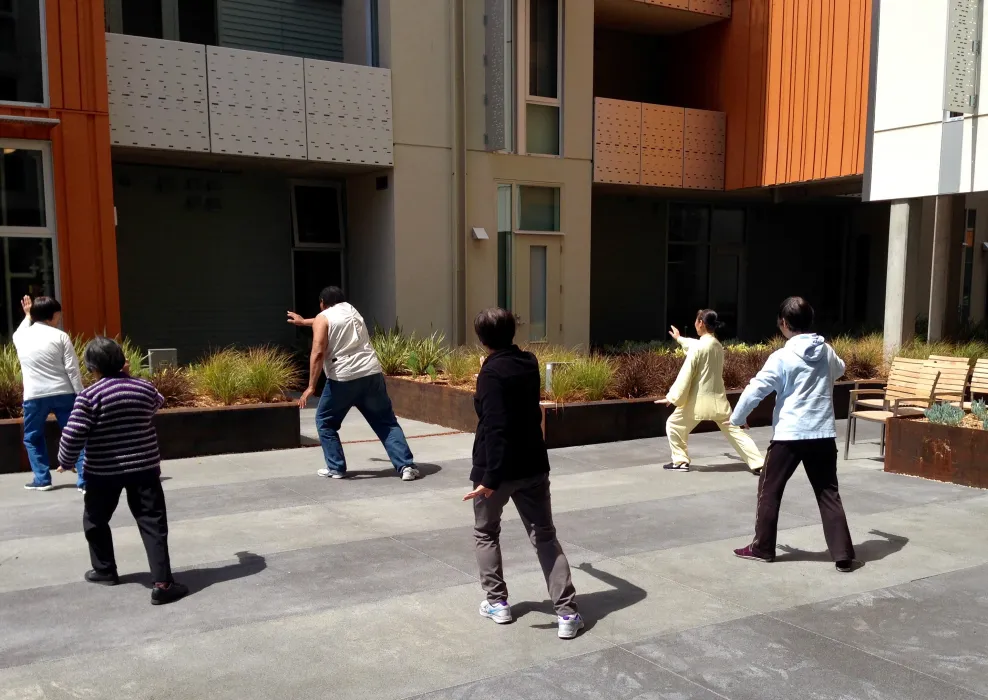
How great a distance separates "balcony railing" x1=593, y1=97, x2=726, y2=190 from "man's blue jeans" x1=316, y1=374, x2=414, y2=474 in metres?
9.60

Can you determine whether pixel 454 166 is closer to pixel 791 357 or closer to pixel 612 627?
pixel 791 357

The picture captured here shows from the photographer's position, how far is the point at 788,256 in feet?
77.8

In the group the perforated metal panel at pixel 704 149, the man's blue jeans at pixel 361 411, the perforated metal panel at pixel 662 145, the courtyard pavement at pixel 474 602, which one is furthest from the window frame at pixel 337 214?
the courtyard pavement at pixel 474 602

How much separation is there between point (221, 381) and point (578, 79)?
31.6ft

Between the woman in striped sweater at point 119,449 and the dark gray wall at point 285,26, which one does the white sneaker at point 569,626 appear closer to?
the woman in striped sweater at point 119,449

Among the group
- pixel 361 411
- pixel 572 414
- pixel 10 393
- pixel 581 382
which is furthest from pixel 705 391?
pixel 10 393

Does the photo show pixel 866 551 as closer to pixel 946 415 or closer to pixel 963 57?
pixel 946 415

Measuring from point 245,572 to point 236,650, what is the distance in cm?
132

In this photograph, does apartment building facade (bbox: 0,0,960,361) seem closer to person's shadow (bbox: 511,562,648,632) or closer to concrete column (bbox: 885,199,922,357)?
concrete column (bbox: 885,199,922,357)

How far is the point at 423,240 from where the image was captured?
15.4 m

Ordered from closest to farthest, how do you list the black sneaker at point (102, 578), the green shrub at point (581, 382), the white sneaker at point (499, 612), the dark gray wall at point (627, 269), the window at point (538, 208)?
the white sneaker at point (499, 612)
the black sneaker at point (102, 578)
the green shrub at point (581, 382)
the window at point (538, 208)
the dark gray wall at point (627, 269)

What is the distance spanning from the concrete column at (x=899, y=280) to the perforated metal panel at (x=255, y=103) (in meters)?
9.85

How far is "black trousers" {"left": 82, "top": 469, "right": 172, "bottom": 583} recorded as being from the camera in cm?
526

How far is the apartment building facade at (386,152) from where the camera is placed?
1262 centimetres
